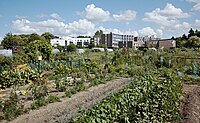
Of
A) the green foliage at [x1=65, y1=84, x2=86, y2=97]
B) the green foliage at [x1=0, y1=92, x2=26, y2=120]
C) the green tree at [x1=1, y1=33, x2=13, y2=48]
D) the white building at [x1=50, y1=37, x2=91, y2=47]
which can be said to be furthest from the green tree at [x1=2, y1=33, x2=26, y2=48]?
the green foliage at [x1=0, y1=92, x2=26, y2=120]

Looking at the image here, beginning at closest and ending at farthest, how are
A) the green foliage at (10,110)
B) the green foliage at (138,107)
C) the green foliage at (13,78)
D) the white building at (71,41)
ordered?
the green foliage at (138,107) → the green foliage at (10,110) → the green foliage at (13,78) → the white building at (71,41)

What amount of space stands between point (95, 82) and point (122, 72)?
5688 mm

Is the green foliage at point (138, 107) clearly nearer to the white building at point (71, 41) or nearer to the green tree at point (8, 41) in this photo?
the green tree at point (8, 41)

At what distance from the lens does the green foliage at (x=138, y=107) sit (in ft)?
16.7

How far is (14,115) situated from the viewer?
7.57 metres

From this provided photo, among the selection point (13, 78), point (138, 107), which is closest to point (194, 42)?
point (13, 78)

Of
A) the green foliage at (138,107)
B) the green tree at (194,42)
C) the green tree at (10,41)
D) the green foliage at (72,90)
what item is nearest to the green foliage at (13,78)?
the green foliage at (72,90)

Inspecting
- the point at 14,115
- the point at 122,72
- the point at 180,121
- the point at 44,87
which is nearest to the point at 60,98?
the point at 44,87

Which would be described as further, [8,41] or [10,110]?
[8,41]

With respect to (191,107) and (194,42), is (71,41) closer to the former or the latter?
(194,42)

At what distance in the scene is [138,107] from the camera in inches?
259

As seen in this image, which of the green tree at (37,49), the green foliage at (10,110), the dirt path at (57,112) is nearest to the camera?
the dirt path at (57,112)

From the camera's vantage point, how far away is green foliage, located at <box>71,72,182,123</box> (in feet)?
16.7

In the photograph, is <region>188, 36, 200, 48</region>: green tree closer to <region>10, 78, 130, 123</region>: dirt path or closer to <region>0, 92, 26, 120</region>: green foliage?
<region>10, 78, 130, 123</region>: dirt path
